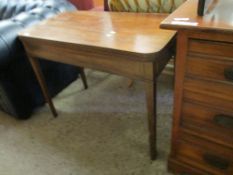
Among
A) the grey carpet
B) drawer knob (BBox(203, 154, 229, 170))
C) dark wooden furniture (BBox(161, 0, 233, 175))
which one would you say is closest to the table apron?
dark wooden furniture (BBox(161, 0, 233, 175))

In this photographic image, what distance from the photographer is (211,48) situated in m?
0.66

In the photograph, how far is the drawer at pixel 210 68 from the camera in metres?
0.67

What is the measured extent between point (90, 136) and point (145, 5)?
94 cm

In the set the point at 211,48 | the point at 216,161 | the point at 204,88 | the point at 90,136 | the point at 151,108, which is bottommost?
the point at 90,136

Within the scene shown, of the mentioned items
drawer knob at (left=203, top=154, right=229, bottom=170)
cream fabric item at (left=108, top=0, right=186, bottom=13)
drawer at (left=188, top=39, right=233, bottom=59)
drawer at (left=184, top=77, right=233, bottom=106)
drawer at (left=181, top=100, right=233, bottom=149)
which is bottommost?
drawer knob at (left=203, top=154, right=229, bottom=170)

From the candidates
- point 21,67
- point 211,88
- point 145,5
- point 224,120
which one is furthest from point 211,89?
point 21,67

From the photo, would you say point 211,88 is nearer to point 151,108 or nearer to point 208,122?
point 208,122

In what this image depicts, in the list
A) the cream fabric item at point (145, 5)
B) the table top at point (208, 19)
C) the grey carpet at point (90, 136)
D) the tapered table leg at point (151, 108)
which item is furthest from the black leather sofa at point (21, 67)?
the table top at point (208, 19)

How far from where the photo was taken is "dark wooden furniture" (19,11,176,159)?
0.88 m

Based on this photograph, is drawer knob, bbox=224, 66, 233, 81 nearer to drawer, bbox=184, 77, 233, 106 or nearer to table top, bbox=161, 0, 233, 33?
drawer, bbox=184, 77, 233, 106

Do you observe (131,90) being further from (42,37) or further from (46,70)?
(42,37)

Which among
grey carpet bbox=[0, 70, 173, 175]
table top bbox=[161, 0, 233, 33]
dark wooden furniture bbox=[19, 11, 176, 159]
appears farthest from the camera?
grey carpet bbox=[0, 70, 173, 175]

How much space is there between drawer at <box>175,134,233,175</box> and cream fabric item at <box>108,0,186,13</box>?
2.61 ft

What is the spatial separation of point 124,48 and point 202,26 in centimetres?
34
